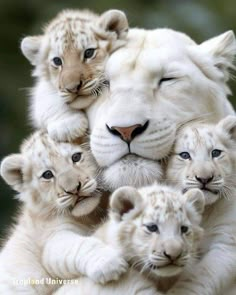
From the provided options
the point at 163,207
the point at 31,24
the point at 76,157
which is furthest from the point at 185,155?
the point at 31,24

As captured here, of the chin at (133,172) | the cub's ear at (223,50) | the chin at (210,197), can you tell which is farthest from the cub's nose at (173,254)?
the cub's ear at (223,50)

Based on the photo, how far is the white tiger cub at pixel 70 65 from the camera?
7805mm

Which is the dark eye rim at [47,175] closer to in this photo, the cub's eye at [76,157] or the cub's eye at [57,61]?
the cub's eye at [76,157]

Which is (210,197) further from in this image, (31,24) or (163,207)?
(31,24)

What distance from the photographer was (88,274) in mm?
7215

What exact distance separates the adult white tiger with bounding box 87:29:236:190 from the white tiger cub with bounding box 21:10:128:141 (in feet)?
0.28

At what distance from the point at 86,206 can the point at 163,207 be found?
0.70 meters

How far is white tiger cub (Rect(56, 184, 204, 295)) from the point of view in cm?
695

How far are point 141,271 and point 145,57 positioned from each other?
1597mm

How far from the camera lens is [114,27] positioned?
26.7 ft

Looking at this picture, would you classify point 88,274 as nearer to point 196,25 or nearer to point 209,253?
point 209,253

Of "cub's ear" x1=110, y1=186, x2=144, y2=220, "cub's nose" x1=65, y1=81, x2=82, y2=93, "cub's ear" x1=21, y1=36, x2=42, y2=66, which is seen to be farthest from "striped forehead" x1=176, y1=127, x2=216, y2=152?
"cub's ear" x1=21, y1=36, x2=42, y2=66

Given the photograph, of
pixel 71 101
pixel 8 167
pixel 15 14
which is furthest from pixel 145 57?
pixel 15 14

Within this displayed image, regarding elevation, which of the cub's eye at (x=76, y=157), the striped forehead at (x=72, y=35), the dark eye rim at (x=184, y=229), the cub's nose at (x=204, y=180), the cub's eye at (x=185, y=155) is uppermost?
the striped forehead at (x=72, y=35)
